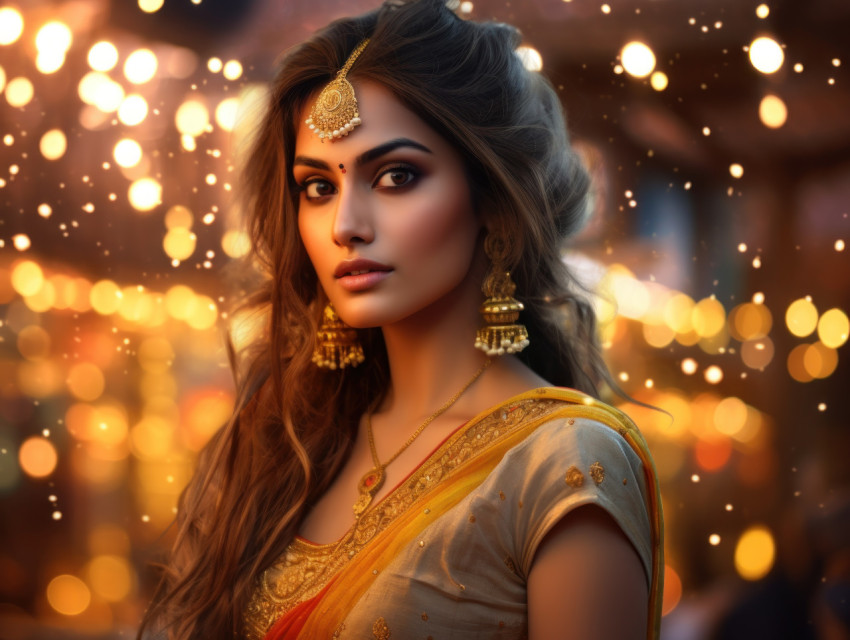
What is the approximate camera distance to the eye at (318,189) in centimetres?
137

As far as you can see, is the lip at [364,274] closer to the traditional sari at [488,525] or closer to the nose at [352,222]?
the nose at [352,222]

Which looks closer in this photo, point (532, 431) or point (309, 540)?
point (532, 431)

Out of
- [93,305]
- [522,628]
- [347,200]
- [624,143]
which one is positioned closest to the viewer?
[522,628]

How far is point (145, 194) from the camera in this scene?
2.20 m

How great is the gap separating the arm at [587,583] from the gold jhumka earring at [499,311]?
1.05 feet

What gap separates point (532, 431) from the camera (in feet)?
4.05

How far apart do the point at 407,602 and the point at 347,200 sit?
59cm

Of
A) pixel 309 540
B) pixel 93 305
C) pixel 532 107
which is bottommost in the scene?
pixel 309 540

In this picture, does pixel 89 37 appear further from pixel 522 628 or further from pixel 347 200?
pixel 522 628

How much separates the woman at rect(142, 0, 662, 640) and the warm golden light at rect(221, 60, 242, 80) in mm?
701

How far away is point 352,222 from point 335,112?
0.18m

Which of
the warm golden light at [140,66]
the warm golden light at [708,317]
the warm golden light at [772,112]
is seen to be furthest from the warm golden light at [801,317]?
the warm golden light at [140,66]

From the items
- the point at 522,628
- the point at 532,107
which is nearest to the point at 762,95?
the point at 532,107

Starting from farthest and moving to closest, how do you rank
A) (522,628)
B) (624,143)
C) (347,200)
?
1. (624,143)
2. (347,200)
3. (522,628)
